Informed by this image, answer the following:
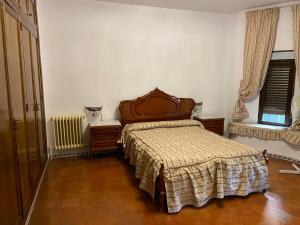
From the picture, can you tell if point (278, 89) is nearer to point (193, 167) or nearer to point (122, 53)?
point (193, 167)

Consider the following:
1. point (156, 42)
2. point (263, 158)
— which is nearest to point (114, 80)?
point (156, 42)

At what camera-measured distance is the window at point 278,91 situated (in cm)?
421

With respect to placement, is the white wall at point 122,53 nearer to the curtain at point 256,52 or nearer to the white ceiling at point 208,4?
the white ceiling at point 208,4

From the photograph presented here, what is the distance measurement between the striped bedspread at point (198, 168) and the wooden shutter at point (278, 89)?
1.74 m

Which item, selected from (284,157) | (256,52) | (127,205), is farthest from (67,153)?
(256,52)

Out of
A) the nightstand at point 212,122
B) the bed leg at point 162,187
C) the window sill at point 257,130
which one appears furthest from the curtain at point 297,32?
the bed leg at point 162,187

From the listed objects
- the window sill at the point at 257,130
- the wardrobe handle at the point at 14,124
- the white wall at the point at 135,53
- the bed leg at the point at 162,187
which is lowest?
the bed leg at the point at 162,187

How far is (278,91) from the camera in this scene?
4.36m

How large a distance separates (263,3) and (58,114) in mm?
4025

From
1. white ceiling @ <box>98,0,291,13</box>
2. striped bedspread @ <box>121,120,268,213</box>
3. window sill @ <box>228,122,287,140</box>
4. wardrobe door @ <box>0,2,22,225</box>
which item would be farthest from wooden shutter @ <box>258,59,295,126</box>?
wardrobe door @ <box>0,2,22,225</box>

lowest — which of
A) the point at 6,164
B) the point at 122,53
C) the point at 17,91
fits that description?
→ the point at 6,164

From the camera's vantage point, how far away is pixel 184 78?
4742mm

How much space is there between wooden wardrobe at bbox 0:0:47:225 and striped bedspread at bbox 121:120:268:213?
50.4 inches

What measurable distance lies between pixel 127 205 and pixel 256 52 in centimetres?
354
